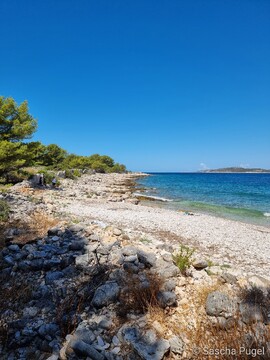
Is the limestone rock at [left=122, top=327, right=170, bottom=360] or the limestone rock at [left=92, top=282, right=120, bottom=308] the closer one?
the limestone rock at [left=122, top=327, right=170, bottom=360]

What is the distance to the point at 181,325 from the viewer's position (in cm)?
370

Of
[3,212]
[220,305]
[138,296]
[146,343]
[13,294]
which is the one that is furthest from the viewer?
[3,212]

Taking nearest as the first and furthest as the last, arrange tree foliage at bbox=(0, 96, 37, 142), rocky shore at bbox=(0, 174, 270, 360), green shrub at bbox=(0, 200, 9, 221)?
rocky shore at bbox=(0, 174, 270, 360)
green shrub at bbox=(0, 200, 9, 221)
tree foliage at bbox=(0, 96, 37, 142)

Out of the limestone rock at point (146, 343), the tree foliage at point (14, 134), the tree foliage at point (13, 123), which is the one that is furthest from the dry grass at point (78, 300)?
the tree foliage at point (13, 123)

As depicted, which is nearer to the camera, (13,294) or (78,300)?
(78,300)

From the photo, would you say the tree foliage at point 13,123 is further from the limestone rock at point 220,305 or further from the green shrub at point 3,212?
the limestone rock at point 220,305

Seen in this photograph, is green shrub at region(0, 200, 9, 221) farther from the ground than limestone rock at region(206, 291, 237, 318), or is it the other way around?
green shrub at region(0, 200, 9, 221)

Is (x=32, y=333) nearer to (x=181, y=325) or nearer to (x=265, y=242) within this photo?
(x=181, y=325)

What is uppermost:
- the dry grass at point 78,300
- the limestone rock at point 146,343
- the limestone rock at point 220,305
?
the limestone rock at point 220,305

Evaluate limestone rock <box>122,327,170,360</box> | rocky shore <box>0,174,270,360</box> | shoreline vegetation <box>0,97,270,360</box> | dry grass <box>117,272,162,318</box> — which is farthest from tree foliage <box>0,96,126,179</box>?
limestone rock <box>122,327,170,360</box>

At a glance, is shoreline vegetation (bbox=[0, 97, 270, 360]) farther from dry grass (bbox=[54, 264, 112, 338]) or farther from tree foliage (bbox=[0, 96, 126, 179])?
tree foliage (bbox=[0, 96, 126, 179])

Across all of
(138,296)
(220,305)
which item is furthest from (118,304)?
(220,305)

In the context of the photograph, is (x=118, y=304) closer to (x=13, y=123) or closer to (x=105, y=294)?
(x=105, y=294)

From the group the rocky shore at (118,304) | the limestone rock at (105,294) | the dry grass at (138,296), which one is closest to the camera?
the rocky shore at (118,304)
